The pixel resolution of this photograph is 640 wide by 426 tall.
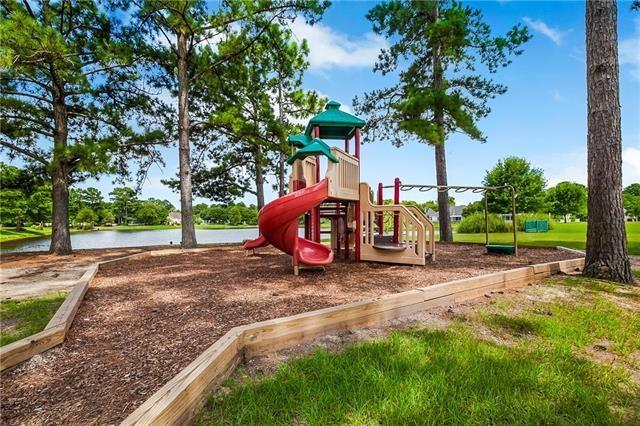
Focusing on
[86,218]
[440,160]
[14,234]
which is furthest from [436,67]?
[86,218]

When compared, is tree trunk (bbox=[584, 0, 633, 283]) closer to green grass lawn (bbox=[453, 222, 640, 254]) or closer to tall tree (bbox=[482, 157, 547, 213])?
green grass lawn (bbox=[453, 222, 640, 254])

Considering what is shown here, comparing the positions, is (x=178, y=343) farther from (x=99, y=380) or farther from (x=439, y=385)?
(x=439, y=385)

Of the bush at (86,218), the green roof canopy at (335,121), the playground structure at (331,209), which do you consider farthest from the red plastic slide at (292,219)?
the bush at (86,218)

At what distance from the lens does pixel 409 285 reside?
4.08m

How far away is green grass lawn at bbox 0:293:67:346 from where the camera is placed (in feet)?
8.68

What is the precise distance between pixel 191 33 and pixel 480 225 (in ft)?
59.8

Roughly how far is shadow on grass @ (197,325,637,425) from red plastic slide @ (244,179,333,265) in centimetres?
266

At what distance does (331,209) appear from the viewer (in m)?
6.94

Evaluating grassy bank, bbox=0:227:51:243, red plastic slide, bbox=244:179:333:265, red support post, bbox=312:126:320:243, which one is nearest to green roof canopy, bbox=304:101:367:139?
red support post, bbox=312:126:320:243

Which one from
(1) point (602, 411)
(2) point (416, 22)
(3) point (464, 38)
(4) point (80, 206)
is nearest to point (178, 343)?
(1) point (602, 411)

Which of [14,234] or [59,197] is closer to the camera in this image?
[59,197]

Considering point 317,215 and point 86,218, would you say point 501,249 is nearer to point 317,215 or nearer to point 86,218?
point 317,215

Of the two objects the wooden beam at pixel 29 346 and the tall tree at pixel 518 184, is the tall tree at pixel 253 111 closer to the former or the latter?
the wooden beam at pixel 29 346

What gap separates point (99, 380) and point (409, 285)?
356cm
